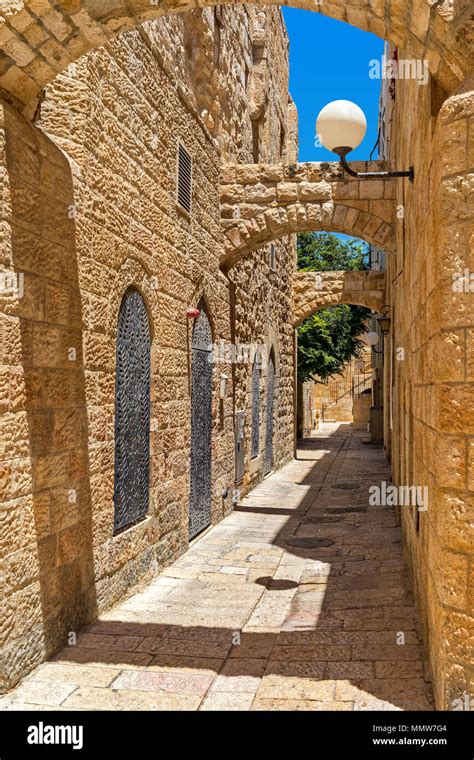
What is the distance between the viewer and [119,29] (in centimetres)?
319

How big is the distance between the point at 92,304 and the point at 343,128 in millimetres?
2128

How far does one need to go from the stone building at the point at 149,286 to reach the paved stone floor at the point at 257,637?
0.74 feet

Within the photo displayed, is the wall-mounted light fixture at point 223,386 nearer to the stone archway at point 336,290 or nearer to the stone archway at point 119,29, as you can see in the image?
the stone archway at point 119,29

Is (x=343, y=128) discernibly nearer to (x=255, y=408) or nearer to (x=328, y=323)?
(x=255, y=408)

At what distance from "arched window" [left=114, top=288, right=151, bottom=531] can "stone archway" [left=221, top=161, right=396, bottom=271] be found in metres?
3.16

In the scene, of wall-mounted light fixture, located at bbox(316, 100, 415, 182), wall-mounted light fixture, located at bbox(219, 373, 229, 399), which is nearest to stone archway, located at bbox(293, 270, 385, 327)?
wall-mounted light fixture, located at bbox(219, 373, 229, 399)

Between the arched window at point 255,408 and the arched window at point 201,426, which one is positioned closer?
the arched window at point 201,426

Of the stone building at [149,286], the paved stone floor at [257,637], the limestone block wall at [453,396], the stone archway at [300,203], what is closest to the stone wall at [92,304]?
the stone building at [149,286]

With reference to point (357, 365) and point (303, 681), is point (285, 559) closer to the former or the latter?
point (303, 681)

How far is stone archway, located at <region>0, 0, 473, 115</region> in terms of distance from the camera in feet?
8.18

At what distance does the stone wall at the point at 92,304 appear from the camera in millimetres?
3225

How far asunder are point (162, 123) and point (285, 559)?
4007 millimetres

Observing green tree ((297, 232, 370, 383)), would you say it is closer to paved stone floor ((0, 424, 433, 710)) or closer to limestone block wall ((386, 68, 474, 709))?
paved stone floor ((0, 424, 433, 710))

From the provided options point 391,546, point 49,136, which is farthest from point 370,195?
point 49,136
